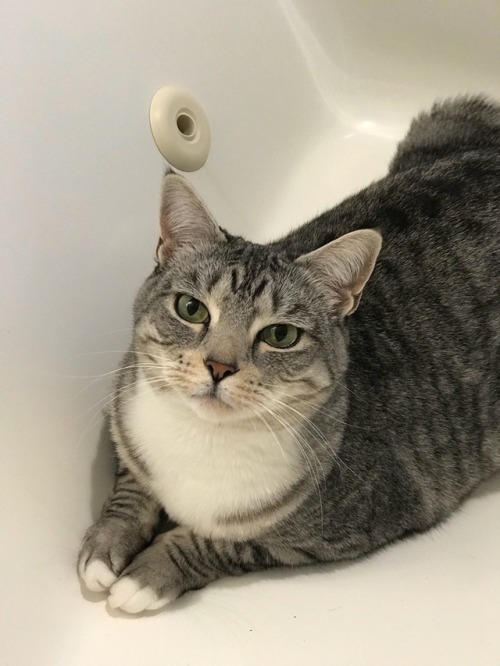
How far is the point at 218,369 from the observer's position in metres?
0.96

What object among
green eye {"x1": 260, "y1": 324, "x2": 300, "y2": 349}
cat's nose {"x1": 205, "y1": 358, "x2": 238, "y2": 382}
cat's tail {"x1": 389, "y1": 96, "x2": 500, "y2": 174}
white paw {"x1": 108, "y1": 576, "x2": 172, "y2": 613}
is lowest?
white paw {"x1": 108, "y1": 576, "x2": 172, "y2": 613}

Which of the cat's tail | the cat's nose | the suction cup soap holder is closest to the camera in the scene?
the cat's nose

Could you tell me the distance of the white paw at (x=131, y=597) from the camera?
1.08m

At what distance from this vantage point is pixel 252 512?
3.67 feet

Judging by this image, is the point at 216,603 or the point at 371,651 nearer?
the point at 371,651

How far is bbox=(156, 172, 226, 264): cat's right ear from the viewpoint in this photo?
3.36 feet

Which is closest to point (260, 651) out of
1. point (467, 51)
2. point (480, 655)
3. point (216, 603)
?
point (216, 603)

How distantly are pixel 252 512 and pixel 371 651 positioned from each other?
0.94 ft

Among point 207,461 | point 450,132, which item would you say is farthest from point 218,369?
point 450,132

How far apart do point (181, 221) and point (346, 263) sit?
0.92ft

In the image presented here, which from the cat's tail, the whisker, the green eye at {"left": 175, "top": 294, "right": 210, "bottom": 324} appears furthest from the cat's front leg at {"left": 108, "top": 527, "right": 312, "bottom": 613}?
the cat's tail

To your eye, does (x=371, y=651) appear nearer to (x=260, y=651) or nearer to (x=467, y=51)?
(x=260, y=651)

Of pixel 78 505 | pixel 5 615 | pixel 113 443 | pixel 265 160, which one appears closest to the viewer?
pixel 5 615

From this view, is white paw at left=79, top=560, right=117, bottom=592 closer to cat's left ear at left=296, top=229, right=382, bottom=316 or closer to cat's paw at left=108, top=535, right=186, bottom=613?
cat's paw at left=108, top=535, right=186, bottom=613
